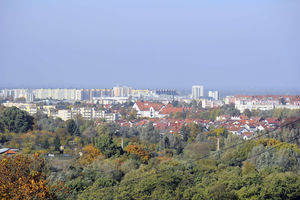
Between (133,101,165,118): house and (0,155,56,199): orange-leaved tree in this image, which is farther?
(133,101,165,118): house

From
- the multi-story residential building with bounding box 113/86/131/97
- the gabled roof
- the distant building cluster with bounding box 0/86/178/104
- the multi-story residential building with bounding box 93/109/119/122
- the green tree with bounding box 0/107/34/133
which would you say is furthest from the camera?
the multi-story residential building with bounding box 113/86/131/97

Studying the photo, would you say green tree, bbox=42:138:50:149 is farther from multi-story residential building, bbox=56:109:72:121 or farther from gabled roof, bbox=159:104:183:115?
gabled roof, bbox=159:104:183:115

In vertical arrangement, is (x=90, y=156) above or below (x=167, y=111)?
above

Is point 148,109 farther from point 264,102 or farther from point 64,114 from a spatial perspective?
point 264,102

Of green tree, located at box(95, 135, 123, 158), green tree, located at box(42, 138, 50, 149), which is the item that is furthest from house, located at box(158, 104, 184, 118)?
green tree, located at box(95, 135, 123, 158)

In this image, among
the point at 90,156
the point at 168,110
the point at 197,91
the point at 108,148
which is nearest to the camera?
the point at 90,156

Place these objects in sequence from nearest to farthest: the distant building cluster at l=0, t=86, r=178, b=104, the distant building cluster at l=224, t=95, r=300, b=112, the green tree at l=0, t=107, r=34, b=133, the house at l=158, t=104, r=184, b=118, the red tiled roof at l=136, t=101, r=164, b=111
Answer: the green tree at l=0, t=107, r=34, b=133, the house at l=158, t=104, r=184, b=118, the distant building cluster at l=224, t=95, r=300, b=112, the red tiled roof at l=136, t=101, r=164, b=111, the distant building cluster at l=0, t=86, r=178, b=104

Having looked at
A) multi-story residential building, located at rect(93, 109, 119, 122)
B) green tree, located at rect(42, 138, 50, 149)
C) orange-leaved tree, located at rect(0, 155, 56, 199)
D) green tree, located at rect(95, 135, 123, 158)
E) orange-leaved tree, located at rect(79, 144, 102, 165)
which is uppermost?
orange-leaved tree, located at rect(0, 155, 56, 199)

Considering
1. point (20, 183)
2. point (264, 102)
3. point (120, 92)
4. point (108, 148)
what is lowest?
point (108, 148)

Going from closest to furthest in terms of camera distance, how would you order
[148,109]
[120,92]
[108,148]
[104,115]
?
1. [108,148]
2. [104,115]
3. [148,109]
4. [120,92]

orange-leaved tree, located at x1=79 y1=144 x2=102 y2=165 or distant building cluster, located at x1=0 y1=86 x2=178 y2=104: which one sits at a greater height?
distant building cluster, located at x1=0 y1=86 x2=178 y2=104

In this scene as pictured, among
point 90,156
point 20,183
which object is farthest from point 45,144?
point 20,183

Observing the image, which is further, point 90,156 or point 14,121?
point 14,121
